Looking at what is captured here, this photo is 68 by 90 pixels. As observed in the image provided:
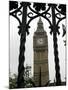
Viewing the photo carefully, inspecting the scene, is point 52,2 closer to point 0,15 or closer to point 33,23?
point 33,23

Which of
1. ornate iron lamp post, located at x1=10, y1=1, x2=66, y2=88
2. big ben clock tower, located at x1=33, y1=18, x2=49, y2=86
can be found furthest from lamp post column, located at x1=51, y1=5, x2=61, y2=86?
big ben clock tower, located at x1=33, y1=18, x2=49, y2=86

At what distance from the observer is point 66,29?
2.40 m

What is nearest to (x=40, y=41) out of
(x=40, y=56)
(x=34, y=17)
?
(x=40, y=56)

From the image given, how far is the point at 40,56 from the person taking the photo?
90.5 inches

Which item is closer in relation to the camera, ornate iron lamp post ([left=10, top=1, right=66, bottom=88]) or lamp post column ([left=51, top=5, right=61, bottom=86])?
ornate iron lamp post ([left=10, top=1, right=66, bottom=88])

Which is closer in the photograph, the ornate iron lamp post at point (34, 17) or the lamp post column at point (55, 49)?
the ornate iron lamp post at point (34, 17)

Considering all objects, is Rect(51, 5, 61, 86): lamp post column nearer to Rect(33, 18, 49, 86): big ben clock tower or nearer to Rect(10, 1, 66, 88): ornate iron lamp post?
Rect(10, 1, 66, 88): ornate iron lamp post

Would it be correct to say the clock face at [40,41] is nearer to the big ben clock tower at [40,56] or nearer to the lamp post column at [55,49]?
the big ben clock tower at [40,56]

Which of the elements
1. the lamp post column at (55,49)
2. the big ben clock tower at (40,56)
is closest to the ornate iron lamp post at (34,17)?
the lamp post column at (55,49)

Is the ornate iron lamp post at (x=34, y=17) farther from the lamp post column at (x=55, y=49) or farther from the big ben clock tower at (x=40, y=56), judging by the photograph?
the big ben clock tower at (x=40, y=56)

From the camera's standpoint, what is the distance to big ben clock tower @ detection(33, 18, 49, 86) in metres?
2.29

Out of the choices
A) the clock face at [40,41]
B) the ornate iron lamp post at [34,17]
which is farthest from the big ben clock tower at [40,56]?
the ornate iron lamp post at [34,17]

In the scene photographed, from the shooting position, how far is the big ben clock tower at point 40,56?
2287 mm

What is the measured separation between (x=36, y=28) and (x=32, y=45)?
0.20 meters
